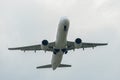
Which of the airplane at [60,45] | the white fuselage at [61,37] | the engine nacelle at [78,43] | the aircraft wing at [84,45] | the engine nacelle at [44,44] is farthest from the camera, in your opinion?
the aircraft wing at [84,45]

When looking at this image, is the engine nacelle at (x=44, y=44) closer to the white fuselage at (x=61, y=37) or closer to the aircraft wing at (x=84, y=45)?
the white fuselage at (x=61, y=37)

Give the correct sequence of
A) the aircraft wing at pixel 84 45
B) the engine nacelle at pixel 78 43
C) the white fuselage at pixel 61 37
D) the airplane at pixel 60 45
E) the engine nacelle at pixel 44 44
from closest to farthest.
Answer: the white fuselage at pixel 61 37
the airplane at pixel 60 45
the engine nacelle at pixel 44 44
the engine nacelle at pixel 78 43
the aircraft wing at pixel 84 45

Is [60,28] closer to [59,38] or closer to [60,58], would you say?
[59,38]

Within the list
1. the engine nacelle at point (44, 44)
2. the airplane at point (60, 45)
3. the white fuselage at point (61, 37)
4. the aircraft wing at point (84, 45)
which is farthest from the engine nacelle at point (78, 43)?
the engine nacelle at point (44, 44)

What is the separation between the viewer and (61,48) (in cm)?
8881

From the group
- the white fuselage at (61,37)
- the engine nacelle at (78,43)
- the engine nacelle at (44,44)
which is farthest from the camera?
the engine nacelle at (78,43)

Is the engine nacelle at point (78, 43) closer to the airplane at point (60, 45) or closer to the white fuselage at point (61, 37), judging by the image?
the airplane at point (60, 45)

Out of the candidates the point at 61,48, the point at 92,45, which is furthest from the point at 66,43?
the point at 92,45

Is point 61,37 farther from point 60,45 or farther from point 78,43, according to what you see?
point 78,43

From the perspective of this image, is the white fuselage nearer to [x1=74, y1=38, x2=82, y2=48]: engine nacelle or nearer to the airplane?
the airplane

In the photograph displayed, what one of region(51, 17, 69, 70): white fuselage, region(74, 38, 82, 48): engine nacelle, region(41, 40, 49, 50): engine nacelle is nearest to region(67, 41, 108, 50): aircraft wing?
region(74, 38, 82, 48): engine nacelle

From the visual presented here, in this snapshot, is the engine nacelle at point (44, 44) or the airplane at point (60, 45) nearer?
the airplane at point (60, 45)

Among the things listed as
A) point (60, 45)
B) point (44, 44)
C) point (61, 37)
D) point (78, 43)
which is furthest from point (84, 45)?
point (61, 37)

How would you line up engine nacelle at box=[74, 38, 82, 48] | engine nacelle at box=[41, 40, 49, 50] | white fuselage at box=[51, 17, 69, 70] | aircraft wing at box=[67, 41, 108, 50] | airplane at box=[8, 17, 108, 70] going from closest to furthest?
1. white fuselage at box=[51, 17, 69, 70]
2. airplane at box=[8, 17, 108, 70]
3. engine nacelle at box=[41, 40, 49, 50]
4. engine nacelle at box=[74, 38, 82, 48]
5. aircraft wing at box=[67, 41, 108, 50]
